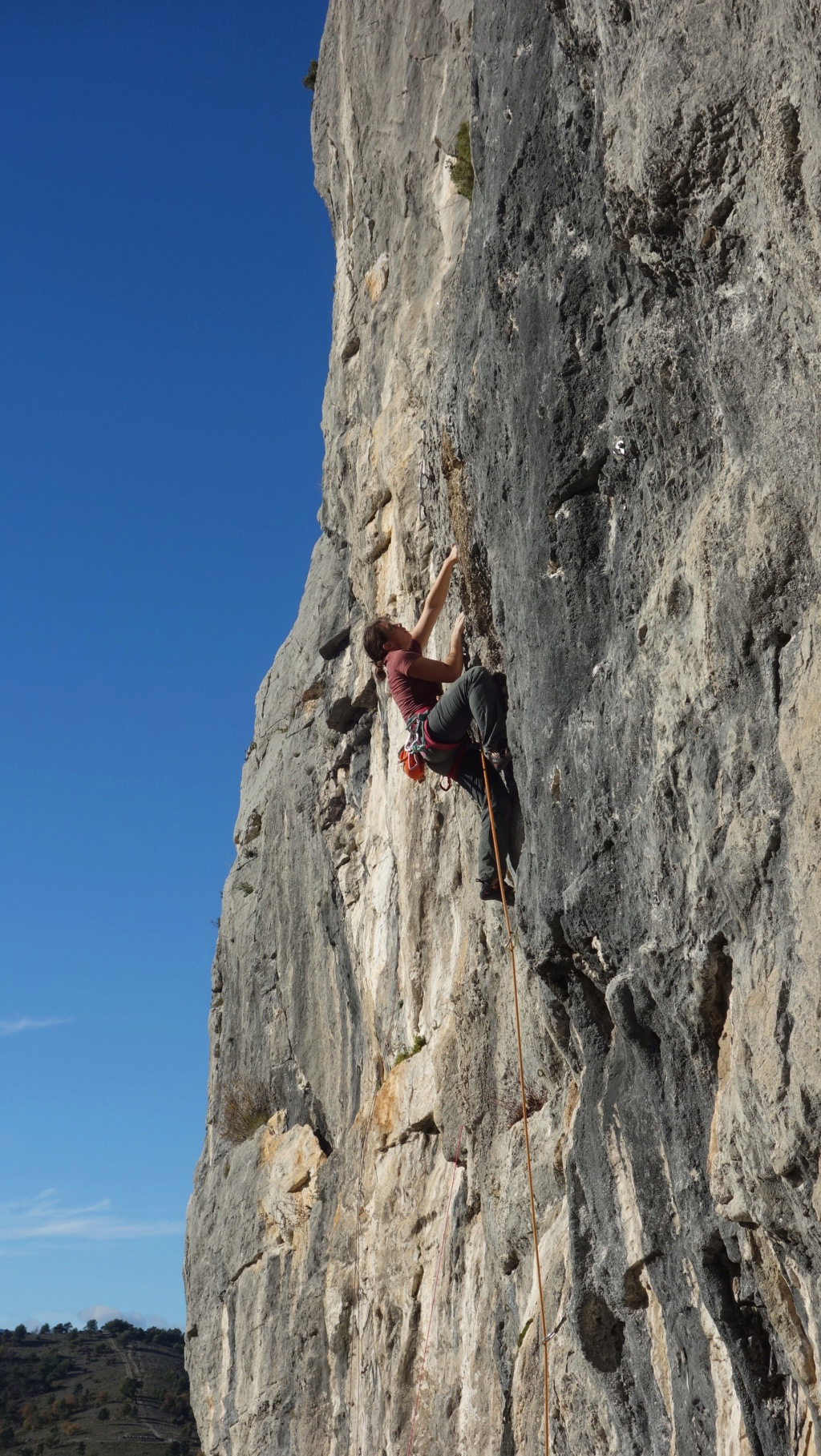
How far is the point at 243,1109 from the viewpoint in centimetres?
1669

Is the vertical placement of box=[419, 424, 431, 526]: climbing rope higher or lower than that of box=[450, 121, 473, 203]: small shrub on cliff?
lower

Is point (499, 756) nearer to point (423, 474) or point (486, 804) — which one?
point (486, 804)

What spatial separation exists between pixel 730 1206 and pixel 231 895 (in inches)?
540

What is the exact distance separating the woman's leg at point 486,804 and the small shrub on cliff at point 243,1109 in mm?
8581

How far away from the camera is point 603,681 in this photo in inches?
258

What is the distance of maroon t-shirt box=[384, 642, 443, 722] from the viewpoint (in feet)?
30.3

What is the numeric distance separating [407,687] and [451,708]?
0.89 m

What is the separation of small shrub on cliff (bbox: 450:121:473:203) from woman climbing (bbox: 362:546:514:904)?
303 cm

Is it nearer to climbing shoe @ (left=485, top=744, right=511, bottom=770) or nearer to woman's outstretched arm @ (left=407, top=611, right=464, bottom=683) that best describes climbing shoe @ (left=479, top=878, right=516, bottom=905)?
climbing shoe @ (left=485, top=744, right=511, bottom=770)

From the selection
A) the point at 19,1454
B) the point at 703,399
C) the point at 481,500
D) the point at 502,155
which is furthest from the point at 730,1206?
the point at 19,1454

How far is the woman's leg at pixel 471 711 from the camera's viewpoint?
8203 mm

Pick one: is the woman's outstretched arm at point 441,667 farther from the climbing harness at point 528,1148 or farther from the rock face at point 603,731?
the climbing harness at point 528,1148

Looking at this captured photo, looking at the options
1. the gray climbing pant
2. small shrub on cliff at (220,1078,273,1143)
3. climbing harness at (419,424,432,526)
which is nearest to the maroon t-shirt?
the gray climbing pant

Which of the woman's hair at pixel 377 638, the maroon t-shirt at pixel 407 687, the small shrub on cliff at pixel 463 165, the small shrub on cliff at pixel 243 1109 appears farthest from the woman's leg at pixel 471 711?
the small shrub on cliff at pixel 243 1109
